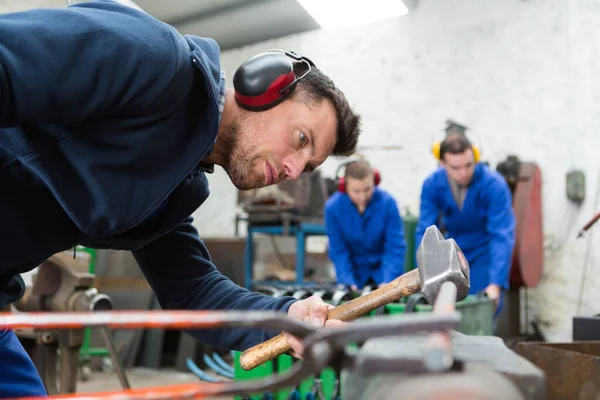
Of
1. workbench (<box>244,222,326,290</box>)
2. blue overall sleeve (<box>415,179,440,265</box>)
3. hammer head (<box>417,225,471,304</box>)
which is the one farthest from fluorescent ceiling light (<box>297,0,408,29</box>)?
hammer head (<box>417,225,471,304</box>)

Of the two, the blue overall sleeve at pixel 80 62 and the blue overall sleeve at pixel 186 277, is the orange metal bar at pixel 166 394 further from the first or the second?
the blue overall sleeve at pixel 186 277

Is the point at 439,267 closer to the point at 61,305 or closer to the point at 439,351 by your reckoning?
the point at 439,351

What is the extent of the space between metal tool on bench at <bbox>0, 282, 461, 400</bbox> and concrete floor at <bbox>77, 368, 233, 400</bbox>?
3406 millimetres

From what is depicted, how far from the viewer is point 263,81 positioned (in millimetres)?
1082

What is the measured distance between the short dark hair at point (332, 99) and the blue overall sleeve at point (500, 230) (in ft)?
6.29

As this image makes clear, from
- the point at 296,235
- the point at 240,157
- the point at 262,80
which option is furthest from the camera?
the point at 296,235

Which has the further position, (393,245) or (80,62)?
(393,245)

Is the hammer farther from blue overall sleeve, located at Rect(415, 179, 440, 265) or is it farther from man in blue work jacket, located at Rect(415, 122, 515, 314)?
blue overall sleeve, located at Rect(415, 179, 440, 265)

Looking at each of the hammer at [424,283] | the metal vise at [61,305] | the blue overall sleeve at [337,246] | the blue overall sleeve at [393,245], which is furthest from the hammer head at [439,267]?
the blue overall sleeve at [337,246]

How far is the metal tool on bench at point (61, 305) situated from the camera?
186 cm

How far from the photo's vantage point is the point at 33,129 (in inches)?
35.3

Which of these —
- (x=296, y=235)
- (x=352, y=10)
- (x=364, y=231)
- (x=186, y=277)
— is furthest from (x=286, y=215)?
(x=186, y=277)

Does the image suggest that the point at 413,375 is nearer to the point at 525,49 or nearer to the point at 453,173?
the point at 453,173

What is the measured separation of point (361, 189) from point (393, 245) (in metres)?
0.42
